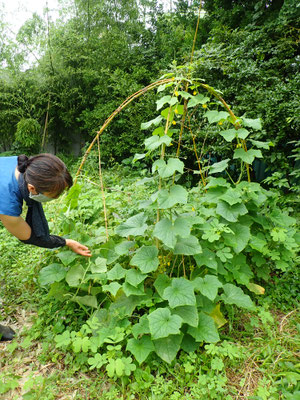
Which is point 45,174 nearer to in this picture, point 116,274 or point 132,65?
point 116,274

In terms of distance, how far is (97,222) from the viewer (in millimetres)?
2396

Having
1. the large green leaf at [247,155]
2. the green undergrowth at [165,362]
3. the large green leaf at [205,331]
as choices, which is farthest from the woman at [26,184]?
the large green leaf at [247,155]

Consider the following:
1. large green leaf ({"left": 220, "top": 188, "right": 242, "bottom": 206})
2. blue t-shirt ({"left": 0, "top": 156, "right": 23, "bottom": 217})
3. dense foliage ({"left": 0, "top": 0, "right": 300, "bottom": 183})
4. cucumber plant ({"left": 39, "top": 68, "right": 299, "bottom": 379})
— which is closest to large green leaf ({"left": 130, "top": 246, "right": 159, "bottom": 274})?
cucumber plant ({"left": 39, "top": 68, "right": 299, "bottom": 379})

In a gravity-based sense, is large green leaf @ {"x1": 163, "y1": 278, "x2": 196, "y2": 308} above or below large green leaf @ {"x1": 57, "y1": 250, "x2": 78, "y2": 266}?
below

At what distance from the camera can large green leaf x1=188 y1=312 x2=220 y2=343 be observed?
1473mm

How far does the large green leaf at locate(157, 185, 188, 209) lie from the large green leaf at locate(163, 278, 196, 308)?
0.44 meters

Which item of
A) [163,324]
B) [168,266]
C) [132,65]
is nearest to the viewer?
[163,324]

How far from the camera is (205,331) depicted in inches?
59.2

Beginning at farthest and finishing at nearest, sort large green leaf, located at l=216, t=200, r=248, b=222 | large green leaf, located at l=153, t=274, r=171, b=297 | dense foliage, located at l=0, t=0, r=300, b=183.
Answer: dense foliage, located at l=0, t=0, r=300, b=183, large green leaf, located at l=216, t=200, r=248, b=222, large green leaf, located at l=153, t=274, r=171, b=297

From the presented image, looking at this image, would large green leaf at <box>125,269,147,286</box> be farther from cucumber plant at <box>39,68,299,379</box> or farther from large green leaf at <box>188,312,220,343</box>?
large green leaf at <box>188,312,220,343</box>

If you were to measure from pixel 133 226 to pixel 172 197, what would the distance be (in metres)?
0.39

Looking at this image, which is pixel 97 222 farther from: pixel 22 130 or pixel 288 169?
pixel 22 130

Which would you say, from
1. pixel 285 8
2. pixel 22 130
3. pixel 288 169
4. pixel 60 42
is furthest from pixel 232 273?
pixel 60 42

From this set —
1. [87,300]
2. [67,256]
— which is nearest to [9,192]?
[67,256]
